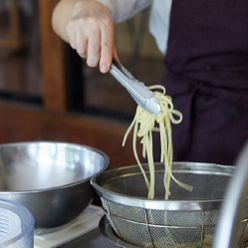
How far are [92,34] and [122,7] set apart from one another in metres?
0.35

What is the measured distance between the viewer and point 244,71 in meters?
1.28

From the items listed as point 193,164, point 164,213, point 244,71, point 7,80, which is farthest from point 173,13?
point 7,80

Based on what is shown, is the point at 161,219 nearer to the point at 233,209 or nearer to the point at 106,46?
the point at 233,209

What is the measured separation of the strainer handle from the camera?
1.42 ft

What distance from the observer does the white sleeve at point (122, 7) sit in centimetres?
137

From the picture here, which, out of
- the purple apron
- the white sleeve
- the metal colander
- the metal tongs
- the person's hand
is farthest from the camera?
the white sleeve

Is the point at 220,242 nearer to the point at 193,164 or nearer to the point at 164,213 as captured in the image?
the point at 164,213

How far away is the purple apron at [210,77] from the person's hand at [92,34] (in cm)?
31

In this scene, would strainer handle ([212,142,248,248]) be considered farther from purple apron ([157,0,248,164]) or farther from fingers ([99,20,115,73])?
purple apron ([157,0,248,164])

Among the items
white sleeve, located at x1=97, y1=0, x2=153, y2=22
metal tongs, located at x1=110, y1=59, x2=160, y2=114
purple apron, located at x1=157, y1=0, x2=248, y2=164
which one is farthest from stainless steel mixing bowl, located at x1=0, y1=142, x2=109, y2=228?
white sleeve, located at x1=97, y1=0, x2=153, y2=22

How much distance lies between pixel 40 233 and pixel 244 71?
80cm

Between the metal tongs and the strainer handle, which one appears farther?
the metal tongs

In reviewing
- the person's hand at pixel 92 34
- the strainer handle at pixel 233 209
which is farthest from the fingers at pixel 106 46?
the strainer handle at pixel 233 209

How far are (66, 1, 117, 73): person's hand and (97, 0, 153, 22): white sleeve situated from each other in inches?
8.6
